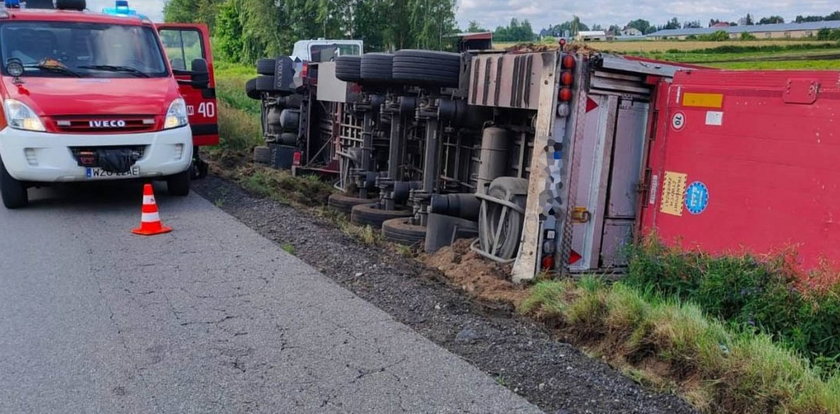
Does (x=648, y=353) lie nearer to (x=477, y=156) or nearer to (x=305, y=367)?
(x=305, y=367)

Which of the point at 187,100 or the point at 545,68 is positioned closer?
the point at 545,68

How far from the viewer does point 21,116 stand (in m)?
8.04

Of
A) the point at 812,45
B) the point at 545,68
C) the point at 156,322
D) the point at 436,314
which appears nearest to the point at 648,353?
the point at 436,314

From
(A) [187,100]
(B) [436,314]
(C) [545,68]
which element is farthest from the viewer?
(A) [187,100]

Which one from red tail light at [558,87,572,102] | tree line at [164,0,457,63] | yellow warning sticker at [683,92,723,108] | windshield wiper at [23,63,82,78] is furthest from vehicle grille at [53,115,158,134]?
tree line at [164,0,457,63]

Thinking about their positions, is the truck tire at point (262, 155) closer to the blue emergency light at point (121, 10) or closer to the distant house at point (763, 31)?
the blue emergency light at point (121, 10)

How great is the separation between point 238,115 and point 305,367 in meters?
13.8

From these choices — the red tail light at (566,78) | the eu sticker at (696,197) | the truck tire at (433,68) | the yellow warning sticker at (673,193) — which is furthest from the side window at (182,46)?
the eu sticker at (696,197)

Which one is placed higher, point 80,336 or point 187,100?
point 187,100

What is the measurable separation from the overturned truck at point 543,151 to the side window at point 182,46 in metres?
4.00

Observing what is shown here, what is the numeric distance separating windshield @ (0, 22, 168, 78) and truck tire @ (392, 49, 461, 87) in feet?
12.1

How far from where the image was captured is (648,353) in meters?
4.41

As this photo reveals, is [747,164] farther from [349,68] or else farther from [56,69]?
[56,69]

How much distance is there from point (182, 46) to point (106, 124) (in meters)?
3.40
